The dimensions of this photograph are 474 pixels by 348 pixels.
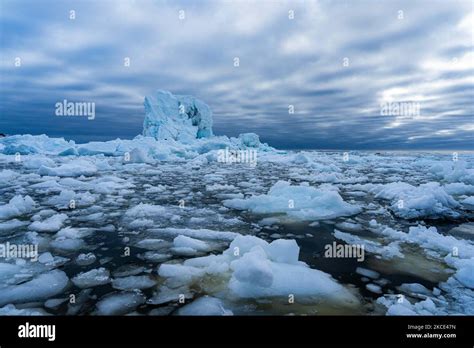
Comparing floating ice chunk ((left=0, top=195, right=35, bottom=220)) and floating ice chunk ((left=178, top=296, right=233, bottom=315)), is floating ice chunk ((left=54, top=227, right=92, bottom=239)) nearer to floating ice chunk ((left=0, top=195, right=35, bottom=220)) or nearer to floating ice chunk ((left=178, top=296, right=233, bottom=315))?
floating ice chunk ((left=0, top=195, right=35, bottom=220))

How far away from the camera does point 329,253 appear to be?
3.74 m

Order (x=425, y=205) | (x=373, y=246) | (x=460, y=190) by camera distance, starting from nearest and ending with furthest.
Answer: (x=373, y=246), (x=425, y=205), (x=460, y=190)

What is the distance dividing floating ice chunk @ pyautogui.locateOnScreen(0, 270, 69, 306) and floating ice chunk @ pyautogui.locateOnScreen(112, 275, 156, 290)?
48 cm

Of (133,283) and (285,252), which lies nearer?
(133,283)

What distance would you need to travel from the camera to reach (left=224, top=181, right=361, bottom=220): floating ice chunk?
5676mm

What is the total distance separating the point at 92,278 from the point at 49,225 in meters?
2.19

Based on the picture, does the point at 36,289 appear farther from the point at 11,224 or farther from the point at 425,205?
the point at 425,205

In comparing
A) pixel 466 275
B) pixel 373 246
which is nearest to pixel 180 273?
pixel 373 246

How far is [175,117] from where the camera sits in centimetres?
3488

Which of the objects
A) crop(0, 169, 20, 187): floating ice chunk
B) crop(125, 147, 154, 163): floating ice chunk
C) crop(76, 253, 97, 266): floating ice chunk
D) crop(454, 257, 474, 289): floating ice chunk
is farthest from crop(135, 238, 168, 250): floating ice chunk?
crop(125, 147, 154, 163): floating ice chunk
